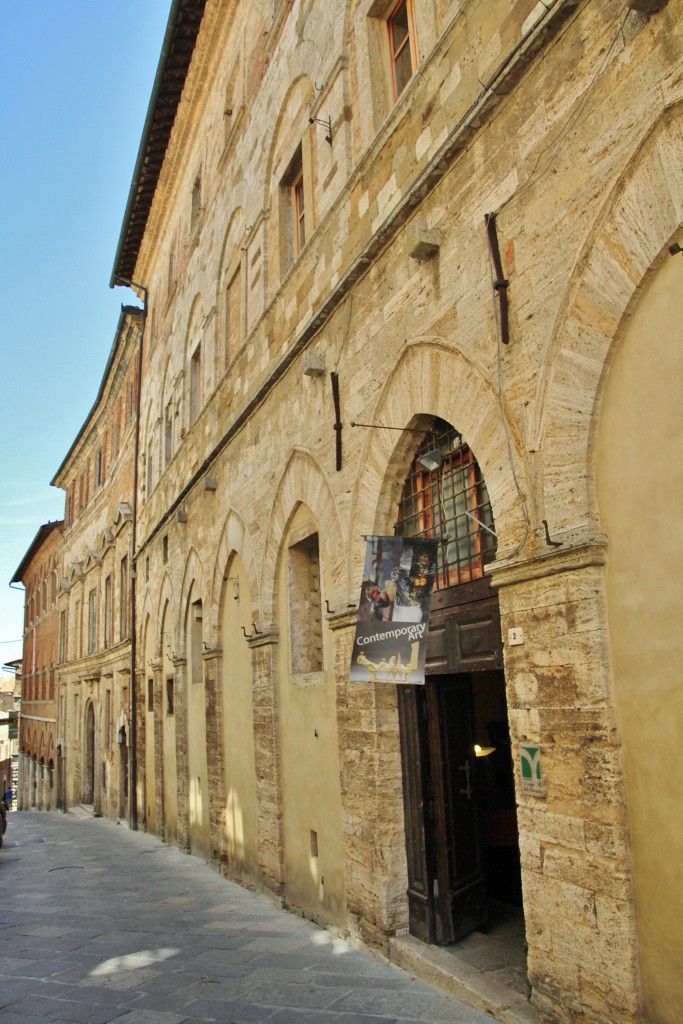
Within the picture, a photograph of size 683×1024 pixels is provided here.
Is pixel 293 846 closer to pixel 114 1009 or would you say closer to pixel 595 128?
pixel 114 1009

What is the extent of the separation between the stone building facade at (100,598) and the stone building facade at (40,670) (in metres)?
1.86

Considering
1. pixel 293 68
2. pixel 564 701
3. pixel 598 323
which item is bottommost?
pixel 564 701

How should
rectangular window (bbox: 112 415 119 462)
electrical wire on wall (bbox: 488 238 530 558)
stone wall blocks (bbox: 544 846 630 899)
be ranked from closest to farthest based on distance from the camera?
stone wall blocks (bbox: 544 846 630 899) → electrical wire on wall (bbox: 488 238 530 558) → rectangular window (bbox: 112 415 119 462)

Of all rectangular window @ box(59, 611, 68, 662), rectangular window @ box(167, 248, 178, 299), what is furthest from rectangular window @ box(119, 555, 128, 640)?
rectangular window @ box(59, 611, 68, 662)

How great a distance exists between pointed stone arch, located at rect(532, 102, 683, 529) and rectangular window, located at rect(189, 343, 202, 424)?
914 centimetres

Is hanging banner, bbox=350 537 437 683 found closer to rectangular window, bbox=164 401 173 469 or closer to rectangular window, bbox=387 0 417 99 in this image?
rectangular window, bbox=387 0 417 99

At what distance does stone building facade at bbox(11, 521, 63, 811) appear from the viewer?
2770 centimetres

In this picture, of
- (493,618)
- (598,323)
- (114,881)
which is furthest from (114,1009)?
(114,881)

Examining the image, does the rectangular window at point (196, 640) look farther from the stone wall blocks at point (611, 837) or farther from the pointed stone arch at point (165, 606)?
the stone wall blocks at point (611, 837)

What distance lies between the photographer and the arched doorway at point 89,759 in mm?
21598

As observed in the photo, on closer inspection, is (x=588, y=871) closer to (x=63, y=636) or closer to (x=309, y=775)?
(x=309, y=775)

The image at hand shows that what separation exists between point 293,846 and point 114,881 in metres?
3.81

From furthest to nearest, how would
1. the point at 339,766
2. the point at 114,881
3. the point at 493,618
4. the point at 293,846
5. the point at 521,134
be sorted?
1. the point at 114,881
2. the point at 293,846
3. the point at 339,766
4. the point at 493,618
5. the point at 521,134

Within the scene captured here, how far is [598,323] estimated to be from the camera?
3.59 meters
